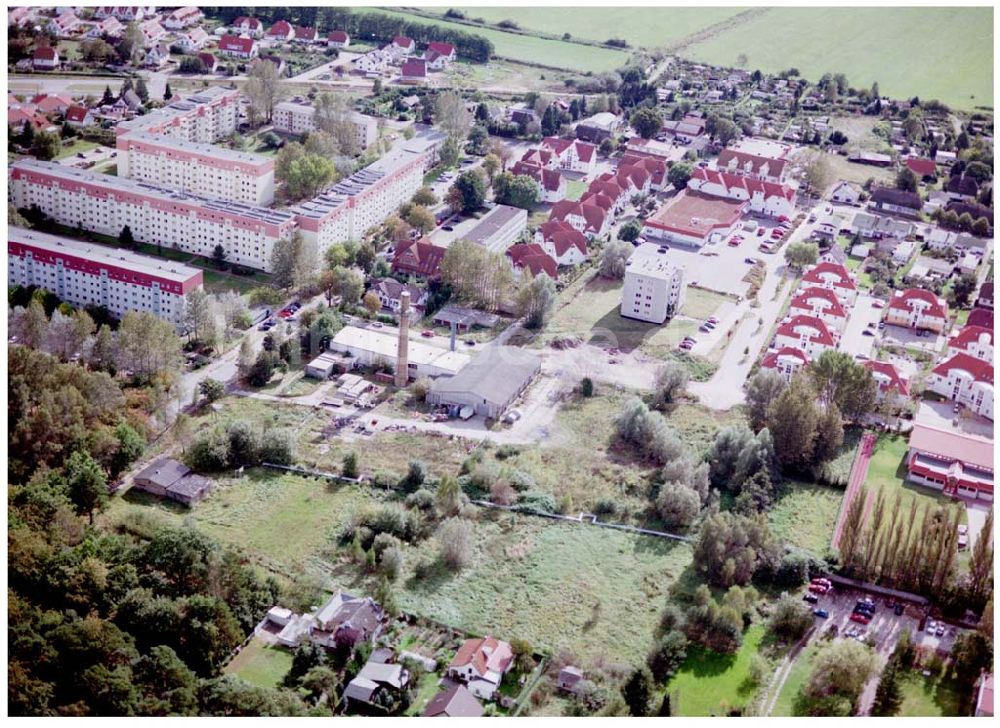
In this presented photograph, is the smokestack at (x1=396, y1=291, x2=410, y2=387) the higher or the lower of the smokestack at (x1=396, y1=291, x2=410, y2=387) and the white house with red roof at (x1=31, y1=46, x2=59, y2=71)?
the lower

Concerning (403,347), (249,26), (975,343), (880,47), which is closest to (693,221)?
(975,343)

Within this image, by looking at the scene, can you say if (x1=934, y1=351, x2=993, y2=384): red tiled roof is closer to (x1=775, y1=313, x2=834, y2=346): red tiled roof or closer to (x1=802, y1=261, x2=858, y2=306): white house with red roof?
(x1=775, y1=313, x2=834, y2=346): red tiled roof

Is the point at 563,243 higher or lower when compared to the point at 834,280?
lower

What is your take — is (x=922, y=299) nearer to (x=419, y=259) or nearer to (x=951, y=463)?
(x=951, y=463)

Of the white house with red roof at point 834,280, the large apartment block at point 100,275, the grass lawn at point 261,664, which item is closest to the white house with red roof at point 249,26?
the large apartment block at point 100,275

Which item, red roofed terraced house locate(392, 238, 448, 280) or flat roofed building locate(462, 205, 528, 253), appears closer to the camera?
red roofed terraced house locate(392, 238, 448, 280)

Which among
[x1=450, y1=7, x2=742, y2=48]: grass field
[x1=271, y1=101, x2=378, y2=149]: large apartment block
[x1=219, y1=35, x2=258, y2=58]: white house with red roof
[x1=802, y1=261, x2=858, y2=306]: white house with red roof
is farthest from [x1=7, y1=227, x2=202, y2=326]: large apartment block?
[x1=450, y1=7, x2=742, y2=48]: grass field
